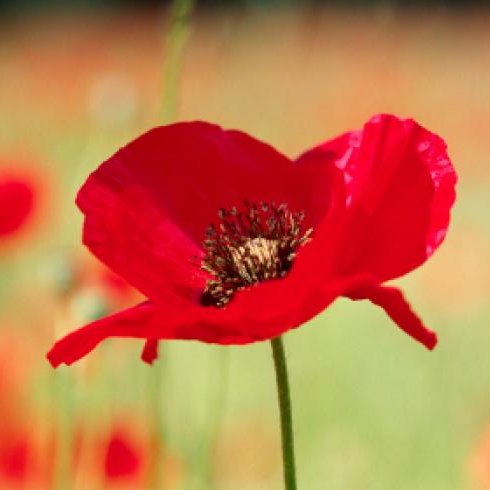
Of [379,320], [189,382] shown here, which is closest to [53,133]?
[379,320]

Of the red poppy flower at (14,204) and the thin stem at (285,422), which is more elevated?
the red poppy flower at (14,204)

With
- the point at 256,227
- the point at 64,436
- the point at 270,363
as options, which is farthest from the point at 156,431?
the point at 270,363

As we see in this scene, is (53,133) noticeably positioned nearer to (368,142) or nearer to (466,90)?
(466,90)

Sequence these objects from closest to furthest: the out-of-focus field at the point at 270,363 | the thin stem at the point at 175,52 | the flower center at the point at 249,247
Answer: the flower center at the point at 249,247 → the thin stem at the point at 175,52 → the out-of-focus field at the point at 270,363

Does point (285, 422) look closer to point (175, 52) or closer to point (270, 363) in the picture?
point (175, 52)

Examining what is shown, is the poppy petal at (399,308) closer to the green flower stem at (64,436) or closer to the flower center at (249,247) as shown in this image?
the flower center at (249,247)

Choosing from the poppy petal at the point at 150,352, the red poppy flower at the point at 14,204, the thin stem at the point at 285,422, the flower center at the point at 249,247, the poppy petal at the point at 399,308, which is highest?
the red poppy flower at the point at 14,204

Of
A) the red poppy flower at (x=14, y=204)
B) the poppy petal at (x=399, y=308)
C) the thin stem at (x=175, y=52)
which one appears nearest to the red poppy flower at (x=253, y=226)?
the poppy petal at (x=399, y=308)
